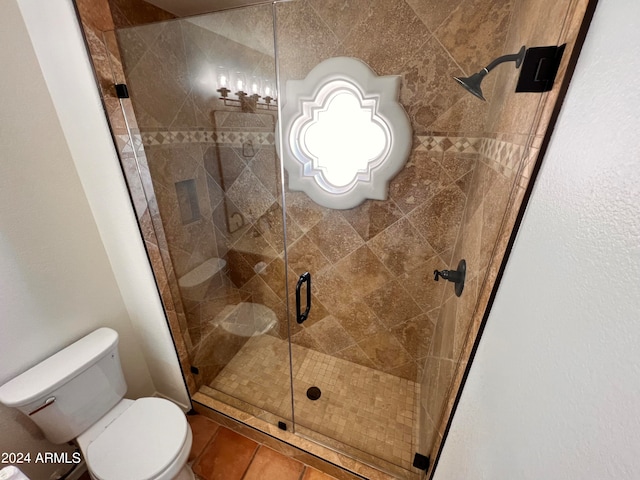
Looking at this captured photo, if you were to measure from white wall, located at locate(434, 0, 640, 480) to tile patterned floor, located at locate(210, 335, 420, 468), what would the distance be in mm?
1155

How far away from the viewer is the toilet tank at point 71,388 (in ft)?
3.46

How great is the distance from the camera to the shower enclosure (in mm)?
1051

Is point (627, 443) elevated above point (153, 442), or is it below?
above

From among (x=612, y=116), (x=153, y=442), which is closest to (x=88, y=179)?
(x=153, y=442)

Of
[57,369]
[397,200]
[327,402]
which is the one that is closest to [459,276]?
[397,200]

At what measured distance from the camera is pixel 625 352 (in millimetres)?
281

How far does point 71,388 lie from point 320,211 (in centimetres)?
150

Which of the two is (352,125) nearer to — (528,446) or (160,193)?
(160,193)

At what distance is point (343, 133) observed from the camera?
4.89 ft

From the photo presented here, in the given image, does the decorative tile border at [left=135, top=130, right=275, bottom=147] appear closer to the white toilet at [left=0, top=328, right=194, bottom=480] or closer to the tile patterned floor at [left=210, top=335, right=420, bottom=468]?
the white toilet at [left=0, top=328, right=194, bottom=480]

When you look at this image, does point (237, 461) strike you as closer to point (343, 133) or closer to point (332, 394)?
point (332, 394)

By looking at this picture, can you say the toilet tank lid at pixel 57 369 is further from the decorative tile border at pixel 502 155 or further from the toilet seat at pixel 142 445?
the decorative tile border at pixel 502 155

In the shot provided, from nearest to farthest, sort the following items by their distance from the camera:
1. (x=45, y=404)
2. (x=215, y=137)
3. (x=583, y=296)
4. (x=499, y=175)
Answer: (x=583, y=296) → (x=499, y=175) → (x=45, y=404) → (x=215, y=137)

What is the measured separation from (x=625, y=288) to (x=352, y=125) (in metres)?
1.37
